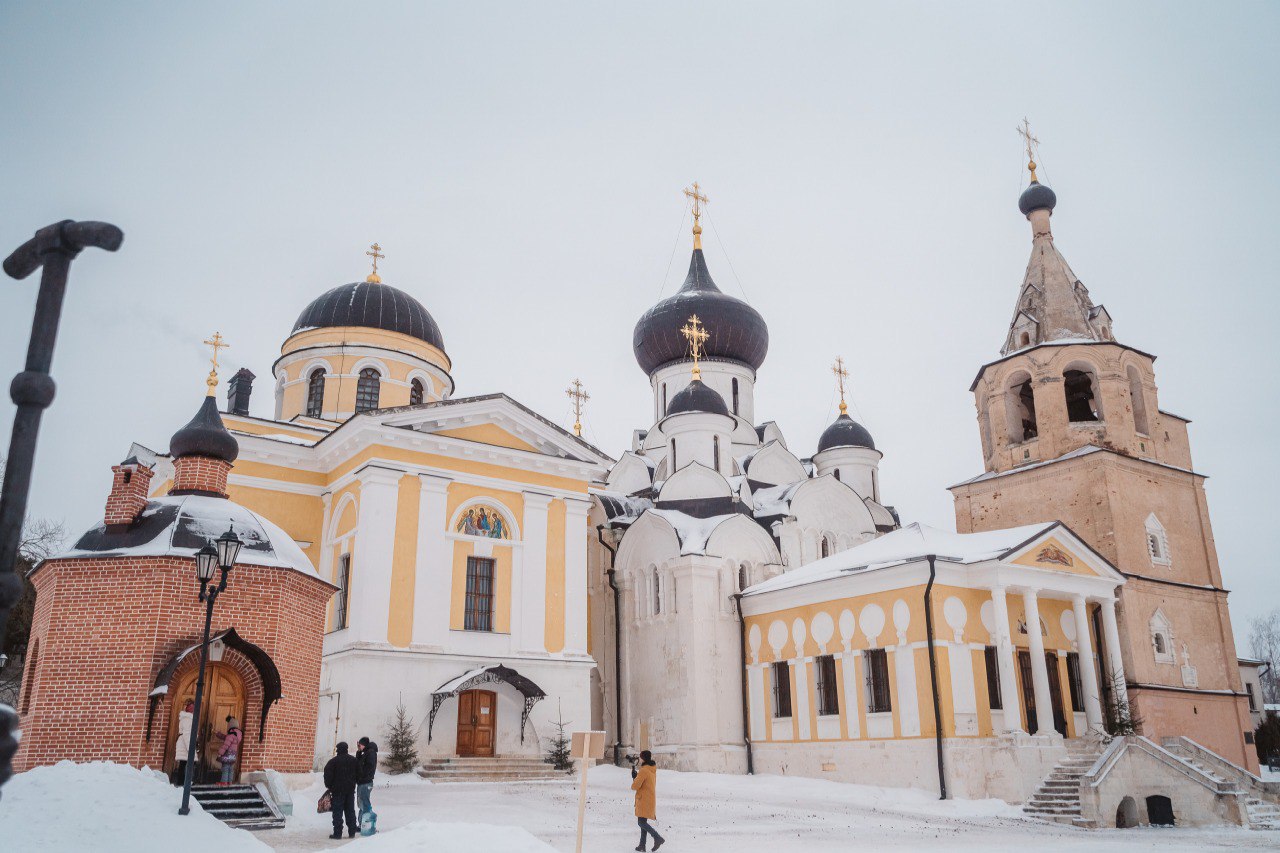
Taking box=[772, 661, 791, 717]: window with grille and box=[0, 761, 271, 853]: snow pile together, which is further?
box=[772, 661, 791, 717]: window with grille

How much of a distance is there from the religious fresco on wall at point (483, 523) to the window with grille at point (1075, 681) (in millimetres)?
12384

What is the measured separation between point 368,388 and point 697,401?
9484 mm

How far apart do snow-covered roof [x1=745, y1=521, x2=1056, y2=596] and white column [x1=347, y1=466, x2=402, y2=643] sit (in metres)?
8.57

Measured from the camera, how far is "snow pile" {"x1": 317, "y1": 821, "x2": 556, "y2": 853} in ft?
29.6

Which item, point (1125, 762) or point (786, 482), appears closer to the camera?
point (1125, 762)

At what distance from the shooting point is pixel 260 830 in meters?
12.0

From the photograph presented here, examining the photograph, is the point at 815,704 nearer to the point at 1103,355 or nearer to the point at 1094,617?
the point at 1094,617

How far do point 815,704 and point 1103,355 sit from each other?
10754 mm

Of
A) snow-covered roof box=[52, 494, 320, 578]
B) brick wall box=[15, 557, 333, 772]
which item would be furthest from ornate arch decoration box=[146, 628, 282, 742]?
snow-covered roof box=[52, 494, 320, 578]

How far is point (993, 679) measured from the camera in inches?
739

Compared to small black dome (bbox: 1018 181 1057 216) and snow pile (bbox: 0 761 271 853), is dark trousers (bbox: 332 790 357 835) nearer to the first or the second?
snow pile (bbox: 0 761 271 853)

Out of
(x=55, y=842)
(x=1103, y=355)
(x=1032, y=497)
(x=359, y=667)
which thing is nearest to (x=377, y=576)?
(x=359, y=667)

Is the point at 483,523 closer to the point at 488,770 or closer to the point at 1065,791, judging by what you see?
the point at 488,770

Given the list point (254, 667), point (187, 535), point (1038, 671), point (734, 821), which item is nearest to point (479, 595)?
point (254, 667)
